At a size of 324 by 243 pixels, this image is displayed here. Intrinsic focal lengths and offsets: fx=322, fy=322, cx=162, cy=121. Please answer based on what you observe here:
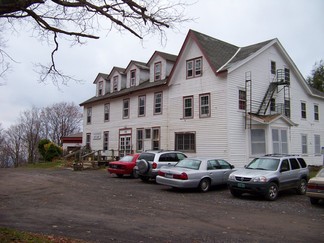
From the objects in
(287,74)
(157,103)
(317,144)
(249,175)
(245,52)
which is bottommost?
(249,175)

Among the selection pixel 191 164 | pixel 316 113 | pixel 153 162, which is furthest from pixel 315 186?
pixel 316 113

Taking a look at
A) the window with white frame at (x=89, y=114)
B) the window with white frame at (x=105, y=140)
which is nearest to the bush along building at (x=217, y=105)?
the window with white frame at (x=105, y=140)

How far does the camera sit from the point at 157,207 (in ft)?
35.1

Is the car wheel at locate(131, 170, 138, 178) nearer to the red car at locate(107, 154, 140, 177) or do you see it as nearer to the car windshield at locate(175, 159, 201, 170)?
Answer: the red car at locate(107, 154, 140, 177)

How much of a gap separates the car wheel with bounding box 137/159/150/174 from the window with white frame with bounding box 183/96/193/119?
6.98 m

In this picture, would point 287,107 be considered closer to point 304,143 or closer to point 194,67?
point 304,143

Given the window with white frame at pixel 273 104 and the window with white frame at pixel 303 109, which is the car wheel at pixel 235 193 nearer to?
the window with white frame at pixel 273 104

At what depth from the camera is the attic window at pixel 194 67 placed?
23.1 m

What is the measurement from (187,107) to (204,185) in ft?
31.7

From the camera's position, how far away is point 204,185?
48.6ft

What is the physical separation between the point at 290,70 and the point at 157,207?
20386 millimetres

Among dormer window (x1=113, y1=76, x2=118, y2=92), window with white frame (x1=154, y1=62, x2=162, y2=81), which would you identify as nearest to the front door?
dormer window (x1=113, y1=76, x2=118, y2=92)

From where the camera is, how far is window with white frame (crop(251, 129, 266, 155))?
21.6 metres

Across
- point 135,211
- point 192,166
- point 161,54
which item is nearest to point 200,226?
point 135,211
